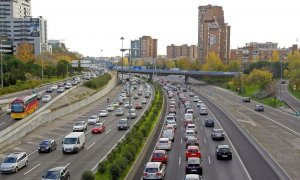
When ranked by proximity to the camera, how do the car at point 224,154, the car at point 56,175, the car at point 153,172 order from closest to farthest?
the car at point 56,175 → the car at point 153,172 → the car at point 224,154

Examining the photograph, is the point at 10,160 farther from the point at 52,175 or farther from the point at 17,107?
the point at 17,107

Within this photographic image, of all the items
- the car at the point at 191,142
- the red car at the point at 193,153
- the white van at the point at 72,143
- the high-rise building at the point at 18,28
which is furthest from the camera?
the high-rise building at the point at 18,28

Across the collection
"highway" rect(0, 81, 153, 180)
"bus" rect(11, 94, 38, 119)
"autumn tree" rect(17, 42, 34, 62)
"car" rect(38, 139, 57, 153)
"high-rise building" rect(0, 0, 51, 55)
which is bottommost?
"highway" rect(0, 81, 153, 180)

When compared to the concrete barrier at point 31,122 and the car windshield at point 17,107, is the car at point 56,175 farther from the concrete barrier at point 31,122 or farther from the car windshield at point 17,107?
the car windshield at point 17,107

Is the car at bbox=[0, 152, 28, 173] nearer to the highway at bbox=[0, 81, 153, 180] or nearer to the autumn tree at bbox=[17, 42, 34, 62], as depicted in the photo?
the highway at bbox=[0, 81, 153, 180]

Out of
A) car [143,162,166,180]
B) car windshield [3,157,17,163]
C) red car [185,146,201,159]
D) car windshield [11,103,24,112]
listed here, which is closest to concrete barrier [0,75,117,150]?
car windshield [11,103,24,112]

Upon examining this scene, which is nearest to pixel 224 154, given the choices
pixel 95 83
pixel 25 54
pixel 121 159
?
pixel 121 159

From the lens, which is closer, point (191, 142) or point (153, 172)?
point (153, 172)

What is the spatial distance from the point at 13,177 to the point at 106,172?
20.4 ft

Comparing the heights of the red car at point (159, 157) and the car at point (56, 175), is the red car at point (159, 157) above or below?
below


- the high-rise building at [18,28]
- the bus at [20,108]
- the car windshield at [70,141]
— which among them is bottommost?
the car windshield at [70,141]

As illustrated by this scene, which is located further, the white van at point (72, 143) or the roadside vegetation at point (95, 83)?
the roadside vegetation at point (95, 83)

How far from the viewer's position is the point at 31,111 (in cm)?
4931

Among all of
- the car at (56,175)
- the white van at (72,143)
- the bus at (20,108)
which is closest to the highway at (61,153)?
the white van at (72,143)
